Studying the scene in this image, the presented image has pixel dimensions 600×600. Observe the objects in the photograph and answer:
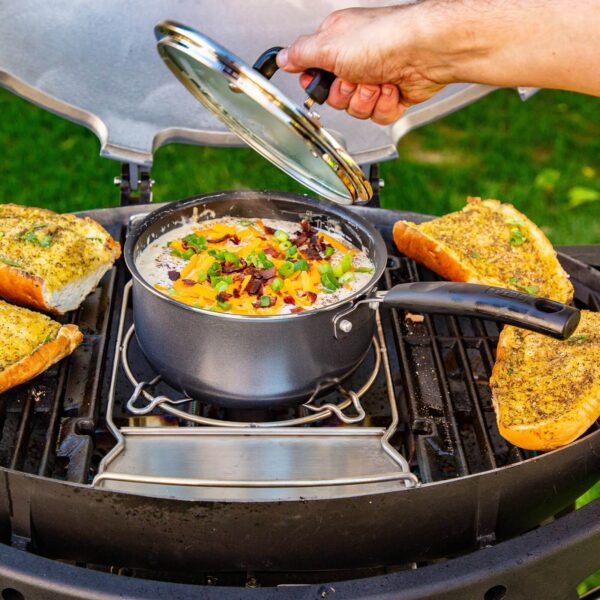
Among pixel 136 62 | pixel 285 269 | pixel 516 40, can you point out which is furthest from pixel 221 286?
pixel 136 62

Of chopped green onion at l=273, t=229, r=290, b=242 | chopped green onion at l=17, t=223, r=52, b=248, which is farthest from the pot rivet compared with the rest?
chopped green onion at l=17, t=223, r=52, b=248

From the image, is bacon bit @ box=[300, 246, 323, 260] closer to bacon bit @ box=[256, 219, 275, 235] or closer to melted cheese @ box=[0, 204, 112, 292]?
bacon bit @ box=[256, 219, 275, 235]

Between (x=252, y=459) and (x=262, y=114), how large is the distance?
97 centimetres

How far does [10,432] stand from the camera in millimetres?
2484

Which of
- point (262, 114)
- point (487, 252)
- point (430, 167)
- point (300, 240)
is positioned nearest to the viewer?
point (262, 114)

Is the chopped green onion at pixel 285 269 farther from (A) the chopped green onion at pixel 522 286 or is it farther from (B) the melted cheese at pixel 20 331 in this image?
(A) the chopped green onion at pixel 522 286

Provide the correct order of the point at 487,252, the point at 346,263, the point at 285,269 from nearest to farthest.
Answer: the point at 285,269 → the point at 346,263 → the point at 487,252

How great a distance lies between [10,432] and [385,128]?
6.28 feet

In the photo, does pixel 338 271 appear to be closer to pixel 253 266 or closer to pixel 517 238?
pixel 253 266

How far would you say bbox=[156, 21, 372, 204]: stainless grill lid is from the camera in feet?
7.27

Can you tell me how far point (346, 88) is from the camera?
2.82 meters

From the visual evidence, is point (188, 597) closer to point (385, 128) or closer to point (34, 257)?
point (34, 257)

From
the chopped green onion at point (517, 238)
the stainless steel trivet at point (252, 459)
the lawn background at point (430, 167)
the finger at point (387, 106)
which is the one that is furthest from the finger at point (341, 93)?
the lawn background at point (430, 167)

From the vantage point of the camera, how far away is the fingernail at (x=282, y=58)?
8.23 feet
